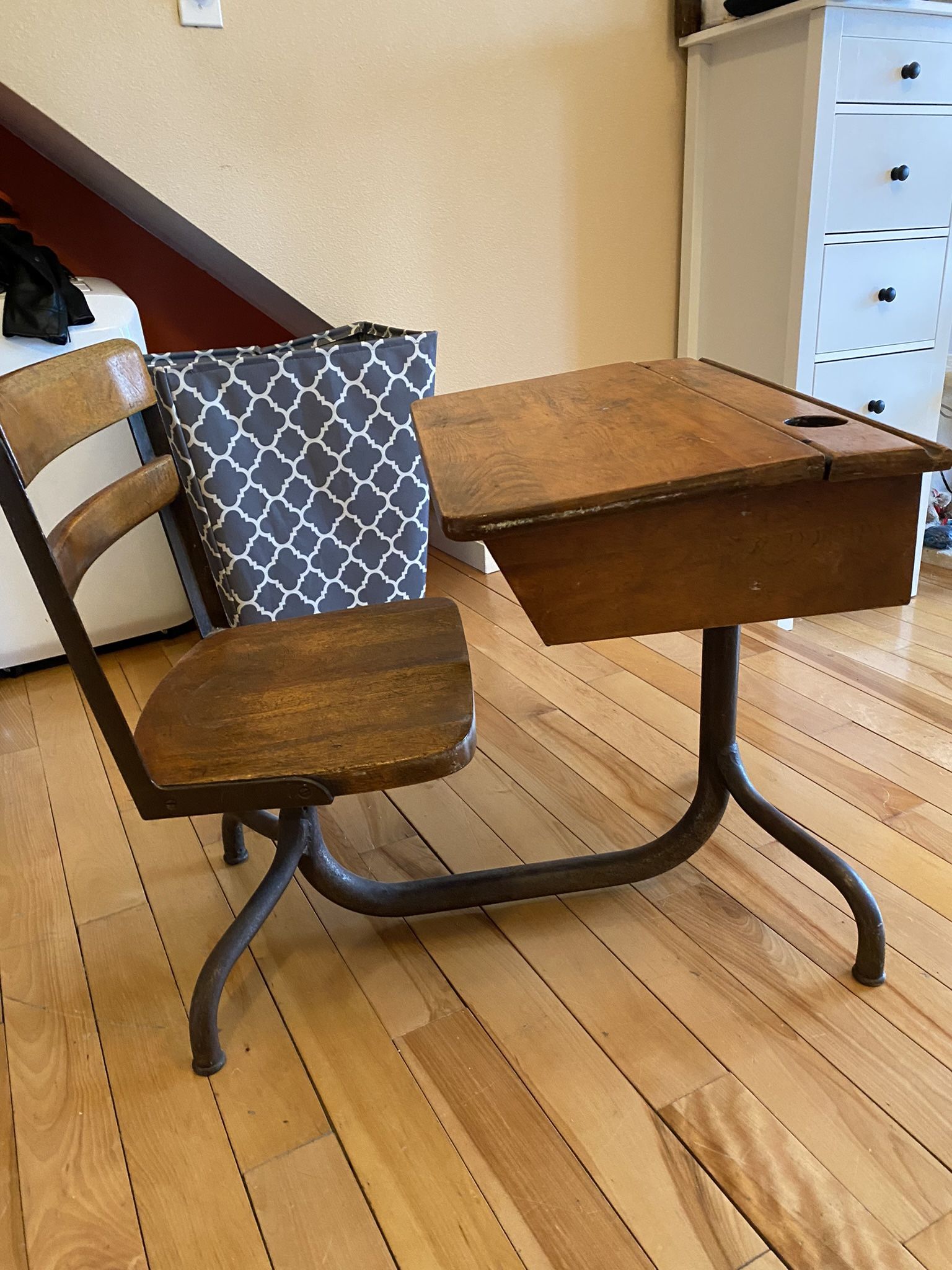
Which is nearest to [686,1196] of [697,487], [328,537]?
[697,487]

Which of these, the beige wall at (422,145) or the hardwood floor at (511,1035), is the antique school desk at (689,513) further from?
the beige wall at (422,145)

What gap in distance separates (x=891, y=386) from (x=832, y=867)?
1.48 meters

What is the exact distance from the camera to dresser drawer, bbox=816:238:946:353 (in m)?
2.11

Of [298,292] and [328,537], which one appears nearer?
[328,537]

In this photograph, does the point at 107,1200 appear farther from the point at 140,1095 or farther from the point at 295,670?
the point at 295,670

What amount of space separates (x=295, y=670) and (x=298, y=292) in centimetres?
134

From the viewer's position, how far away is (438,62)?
216 cm

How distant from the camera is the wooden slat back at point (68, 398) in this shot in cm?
97

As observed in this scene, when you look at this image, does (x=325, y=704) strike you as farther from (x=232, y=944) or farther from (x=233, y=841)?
(x=233, y=841)

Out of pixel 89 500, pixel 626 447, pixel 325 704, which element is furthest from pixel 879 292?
pixel 89 500

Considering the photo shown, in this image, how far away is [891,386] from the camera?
2.25 meters

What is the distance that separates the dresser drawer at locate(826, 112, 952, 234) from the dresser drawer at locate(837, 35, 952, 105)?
0.13ft

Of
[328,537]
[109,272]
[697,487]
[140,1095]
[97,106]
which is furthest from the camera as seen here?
[109,272]

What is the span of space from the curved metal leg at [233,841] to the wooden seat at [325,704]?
34 cm
